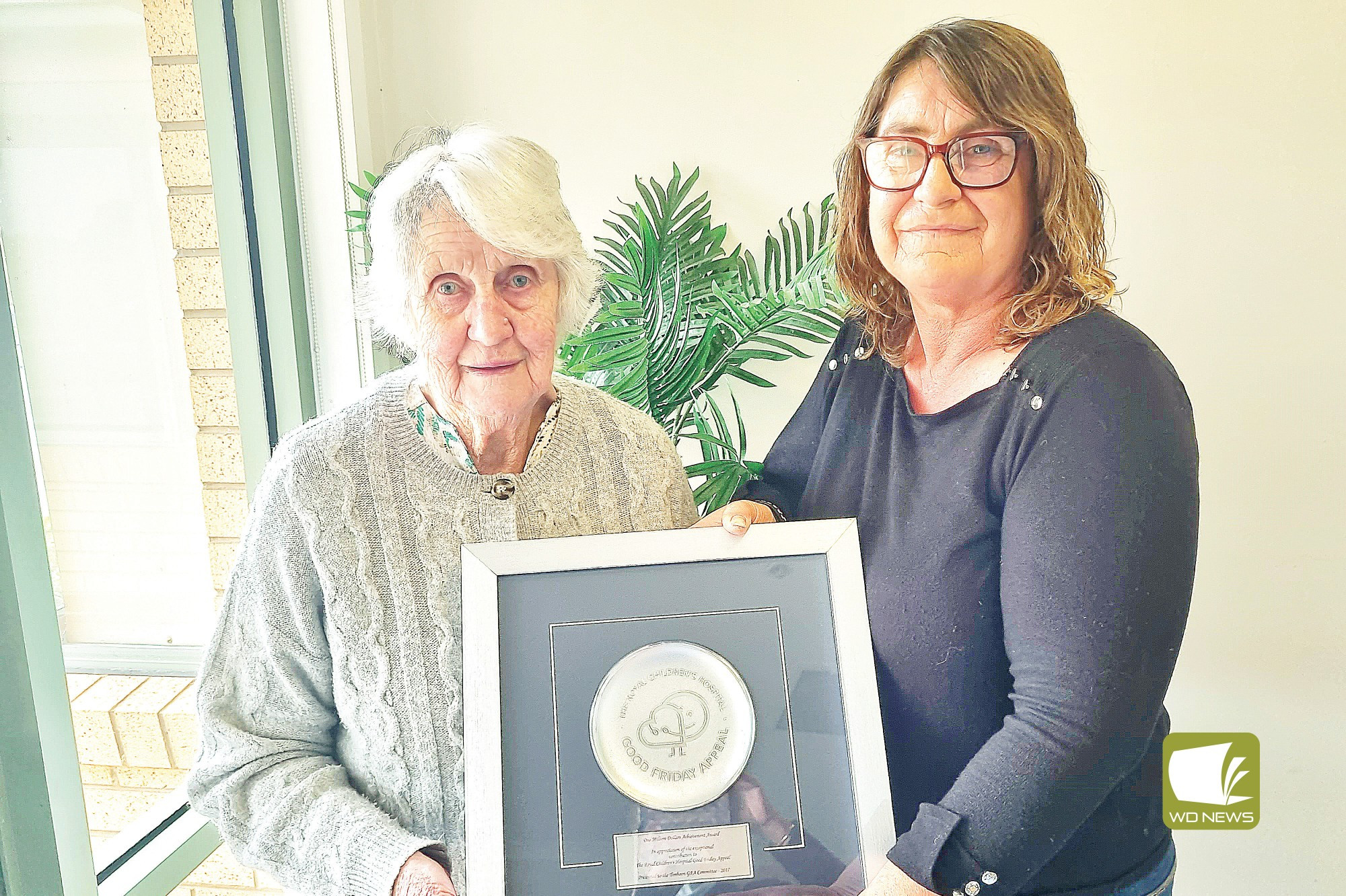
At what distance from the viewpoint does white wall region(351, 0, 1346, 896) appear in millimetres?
1959

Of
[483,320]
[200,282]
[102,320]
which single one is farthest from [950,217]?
[200,282]

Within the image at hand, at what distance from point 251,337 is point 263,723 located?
47.6 inches

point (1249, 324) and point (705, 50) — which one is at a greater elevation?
point (705, 50)

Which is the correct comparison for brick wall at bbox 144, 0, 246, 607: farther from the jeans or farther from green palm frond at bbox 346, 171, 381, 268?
the jeans

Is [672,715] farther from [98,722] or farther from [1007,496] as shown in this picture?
[98,722]

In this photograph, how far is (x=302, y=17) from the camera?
204cm

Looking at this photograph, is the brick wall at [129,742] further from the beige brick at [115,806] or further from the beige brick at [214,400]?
the beige brick at [214,400]

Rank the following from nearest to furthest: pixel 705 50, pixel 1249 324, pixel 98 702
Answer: pixel 98 702 → pixel 1249 324 → pixel 705 50

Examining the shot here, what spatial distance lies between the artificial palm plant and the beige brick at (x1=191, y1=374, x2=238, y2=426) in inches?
18.7

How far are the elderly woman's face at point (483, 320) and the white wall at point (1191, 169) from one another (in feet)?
4.26

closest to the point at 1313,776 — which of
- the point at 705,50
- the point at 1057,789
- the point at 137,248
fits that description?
the point at 1057,789

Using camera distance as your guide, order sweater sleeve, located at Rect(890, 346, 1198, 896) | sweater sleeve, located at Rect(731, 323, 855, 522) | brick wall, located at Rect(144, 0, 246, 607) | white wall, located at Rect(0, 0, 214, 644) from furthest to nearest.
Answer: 1. brick wall, located at Rect(144, 0, 246, 607)
2. white wall, located at Rect(0, 0, 214, 644)
3. sweater sleeve, located at Rect(731, 323, 855, 522)
4. sweater sleeve, located at Rect(890, 346, 1198, 896)

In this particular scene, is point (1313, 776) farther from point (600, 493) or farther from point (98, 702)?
point (98, 702)

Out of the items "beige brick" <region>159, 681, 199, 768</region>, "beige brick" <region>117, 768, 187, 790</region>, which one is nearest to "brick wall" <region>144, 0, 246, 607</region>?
"beige brick" <region>159, 681, 199, 768</region>
